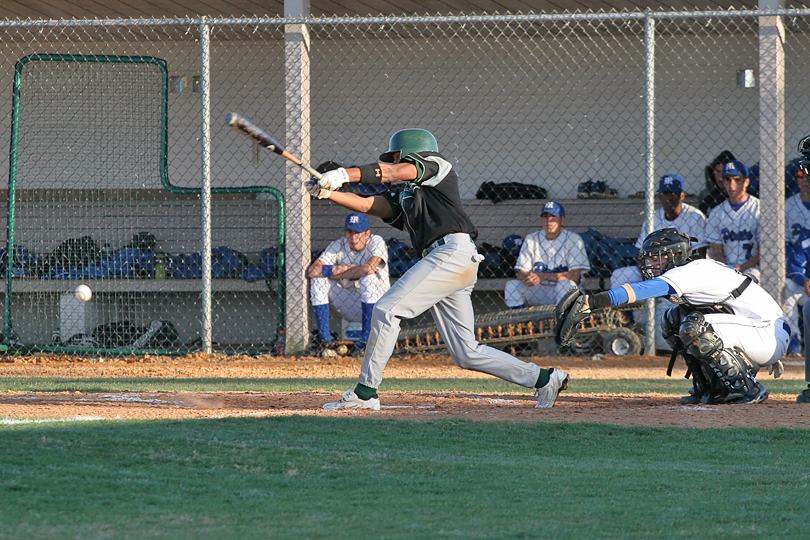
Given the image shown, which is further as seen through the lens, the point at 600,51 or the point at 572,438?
the point at 600,51

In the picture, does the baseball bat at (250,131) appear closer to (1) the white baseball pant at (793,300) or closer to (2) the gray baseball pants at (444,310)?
(2) the gray baseball pants at (444,310)

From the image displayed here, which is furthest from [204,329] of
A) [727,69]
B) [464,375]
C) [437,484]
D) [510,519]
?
[727,69]

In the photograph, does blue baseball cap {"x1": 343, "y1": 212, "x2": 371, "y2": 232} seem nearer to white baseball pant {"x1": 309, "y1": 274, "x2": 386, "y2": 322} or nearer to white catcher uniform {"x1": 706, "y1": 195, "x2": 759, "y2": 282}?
white baseball pant {"x1": 309, "y1": 274, "x2": 386, "y2": 322}

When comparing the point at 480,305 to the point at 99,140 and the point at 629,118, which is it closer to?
the point at 629,118

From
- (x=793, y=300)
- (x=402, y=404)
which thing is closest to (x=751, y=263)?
(x=793, y=300)

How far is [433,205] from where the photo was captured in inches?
213

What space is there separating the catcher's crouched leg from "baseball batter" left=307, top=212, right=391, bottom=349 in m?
4.20

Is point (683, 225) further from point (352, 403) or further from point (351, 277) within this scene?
point (352, 403)

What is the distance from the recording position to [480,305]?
38.5 feet

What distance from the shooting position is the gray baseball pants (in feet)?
17.2

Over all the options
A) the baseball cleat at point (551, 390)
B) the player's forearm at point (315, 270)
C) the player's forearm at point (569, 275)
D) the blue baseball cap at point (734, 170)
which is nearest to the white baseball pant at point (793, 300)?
the blue baseball cap at point (734, 170)

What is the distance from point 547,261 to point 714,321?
155 inches

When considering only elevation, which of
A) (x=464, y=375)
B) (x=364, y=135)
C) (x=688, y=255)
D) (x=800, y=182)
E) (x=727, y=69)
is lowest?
(x=464, y=375)

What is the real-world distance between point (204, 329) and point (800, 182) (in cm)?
600
